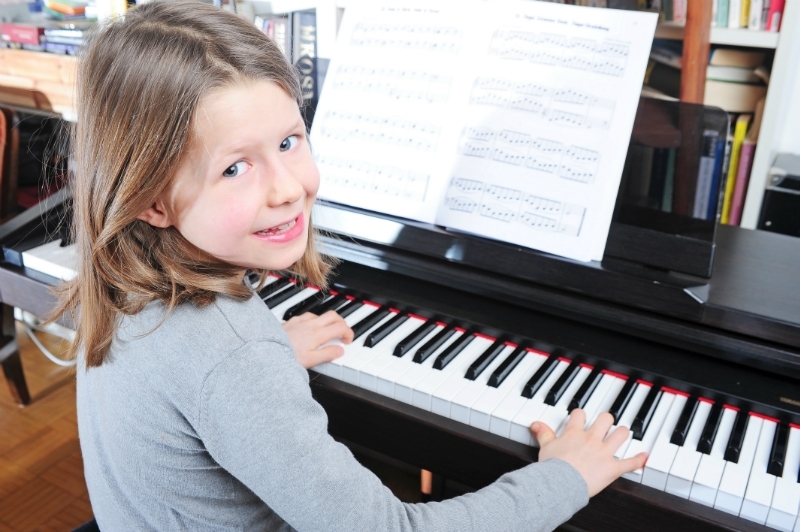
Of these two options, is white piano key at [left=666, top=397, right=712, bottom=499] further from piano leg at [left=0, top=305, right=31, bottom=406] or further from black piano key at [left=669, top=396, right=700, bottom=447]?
piano leg at [left=0, top=305, right=31, bottom=406]

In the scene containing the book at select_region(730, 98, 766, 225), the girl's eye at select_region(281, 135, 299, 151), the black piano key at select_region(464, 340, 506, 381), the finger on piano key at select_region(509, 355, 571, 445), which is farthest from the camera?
the book at select_region(730, 98, 766, 225)

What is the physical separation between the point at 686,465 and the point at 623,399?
164 mm

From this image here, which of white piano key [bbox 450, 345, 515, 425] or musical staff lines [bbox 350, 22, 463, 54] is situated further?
musical staff lines [bbox 350, 22, 463, 54]

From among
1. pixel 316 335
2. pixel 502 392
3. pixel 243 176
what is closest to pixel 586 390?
pixel 502 392

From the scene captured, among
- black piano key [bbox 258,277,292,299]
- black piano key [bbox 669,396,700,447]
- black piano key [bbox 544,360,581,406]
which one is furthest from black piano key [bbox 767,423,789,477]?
black piano key [bbox 258,277,292,299]

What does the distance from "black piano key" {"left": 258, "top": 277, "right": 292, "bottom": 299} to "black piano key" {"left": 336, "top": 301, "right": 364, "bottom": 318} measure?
173 mm

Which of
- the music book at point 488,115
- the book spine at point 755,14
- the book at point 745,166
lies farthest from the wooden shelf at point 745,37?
the music book at point 488,115

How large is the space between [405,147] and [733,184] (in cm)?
160

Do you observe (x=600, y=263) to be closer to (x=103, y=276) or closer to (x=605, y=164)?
A: (x=605, y=164)

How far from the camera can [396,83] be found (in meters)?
1.54

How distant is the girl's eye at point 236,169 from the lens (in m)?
0.90

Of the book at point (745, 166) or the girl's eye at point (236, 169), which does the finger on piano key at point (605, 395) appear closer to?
the girl's eye at point (236, 169)

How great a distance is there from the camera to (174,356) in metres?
0.88

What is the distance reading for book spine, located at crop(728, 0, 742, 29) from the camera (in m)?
2.38
